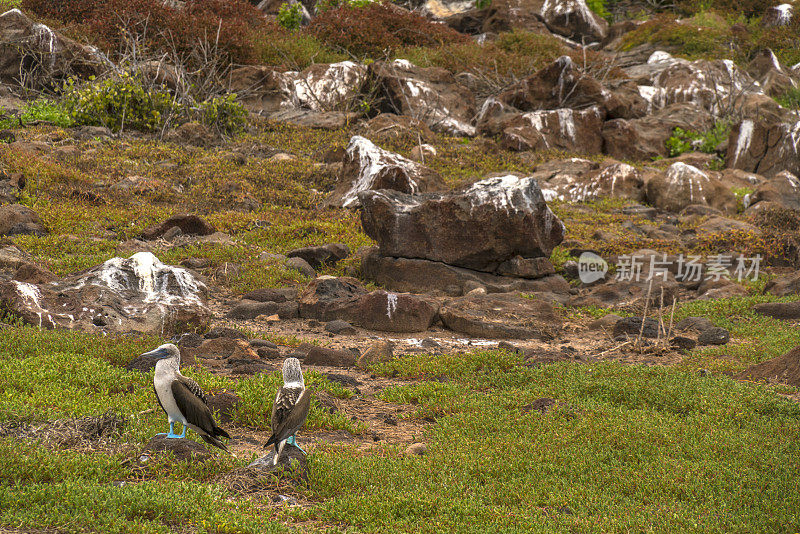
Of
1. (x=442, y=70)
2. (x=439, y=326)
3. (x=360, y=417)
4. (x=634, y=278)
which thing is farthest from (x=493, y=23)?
(x=360, y=417)

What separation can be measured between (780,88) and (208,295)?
82.2 feet

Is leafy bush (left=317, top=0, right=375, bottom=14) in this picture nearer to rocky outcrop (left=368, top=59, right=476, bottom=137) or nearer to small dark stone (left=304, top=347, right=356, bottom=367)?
rocky outcrop (left=368, top=59, right=476, bottom=137)

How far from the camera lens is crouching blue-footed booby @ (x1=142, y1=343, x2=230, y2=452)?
16.4 feet

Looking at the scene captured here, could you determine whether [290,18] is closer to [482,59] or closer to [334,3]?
[334,3]

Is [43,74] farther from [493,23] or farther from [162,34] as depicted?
[493,23]

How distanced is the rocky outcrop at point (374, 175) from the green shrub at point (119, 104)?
19.0 ft

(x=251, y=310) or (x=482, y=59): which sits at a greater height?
(x=482, y=59)

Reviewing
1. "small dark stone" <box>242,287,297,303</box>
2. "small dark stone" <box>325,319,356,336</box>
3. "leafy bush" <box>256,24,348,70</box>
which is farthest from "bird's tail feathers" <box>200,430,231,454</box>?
"leafy bush" <box>256,24,348,70</box>

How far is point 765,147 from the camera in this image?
2069cm

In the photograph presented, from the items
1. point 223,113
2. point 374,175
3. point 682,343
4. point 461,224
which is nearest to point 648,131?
point 374,175

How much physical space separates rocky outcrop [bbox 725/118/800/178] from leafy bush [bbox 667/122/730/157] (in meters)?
1.36

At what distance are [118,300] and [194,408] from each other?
451cm

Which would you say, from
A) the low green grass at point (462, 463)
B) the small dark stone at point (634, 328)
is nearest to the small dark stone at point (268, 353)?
the low green grass at point (462, 463)

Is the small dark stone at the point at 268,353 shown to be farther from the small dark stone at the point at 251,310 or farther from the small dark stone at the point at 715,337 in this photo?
the small dark stone at the point at 715,337
